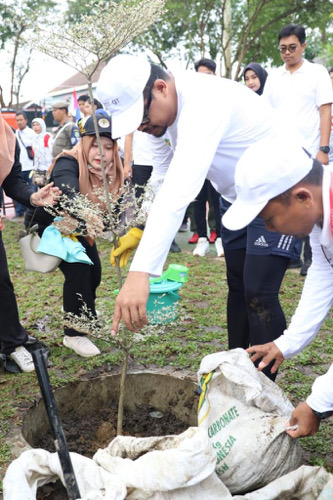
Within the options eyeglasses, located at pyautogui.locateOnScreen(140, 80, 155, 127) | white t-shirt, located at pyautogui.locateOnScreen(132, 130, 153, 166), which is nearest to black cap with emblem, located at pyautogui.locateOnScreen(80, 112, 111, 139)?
eyeglasses, located at pyautogui.locateOnScreen(140, 80, 155, 127)

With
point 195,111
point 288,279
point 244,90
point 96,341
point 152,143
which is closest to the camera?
point 195,111

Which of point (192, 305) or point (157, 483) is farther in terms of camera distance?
point (192, 305)

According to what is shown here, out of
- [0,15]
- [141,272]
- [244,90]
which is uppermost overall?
[0,15]

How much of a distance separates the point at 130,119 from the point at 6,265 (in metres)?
1.79

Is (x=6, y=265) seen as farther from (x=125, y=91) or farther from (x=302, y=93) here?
(x=302, y=93)

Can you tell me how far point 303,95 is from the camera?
17.2ft

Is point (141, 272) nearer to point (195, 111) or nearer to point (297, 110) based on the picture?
point (195, 111)

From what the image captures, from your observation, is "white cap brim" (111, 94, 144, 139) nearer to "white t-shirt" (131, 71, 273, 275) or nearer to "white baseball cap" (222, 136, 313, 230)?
"white t-shirt" (131, 71, 273, 275)

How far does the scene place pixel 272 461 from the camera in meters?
2.23

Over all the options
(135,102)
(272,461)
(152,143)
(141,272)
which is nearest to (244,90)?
(135,102)

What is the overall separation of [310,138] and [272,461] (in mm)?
3877

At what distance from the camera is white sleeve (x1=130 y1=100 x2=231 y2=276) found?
2047 millimetres

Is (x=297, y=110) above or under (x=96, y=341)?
above

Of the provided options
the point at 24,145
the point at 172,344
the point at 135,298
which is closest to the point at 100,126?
the point at 172,344
